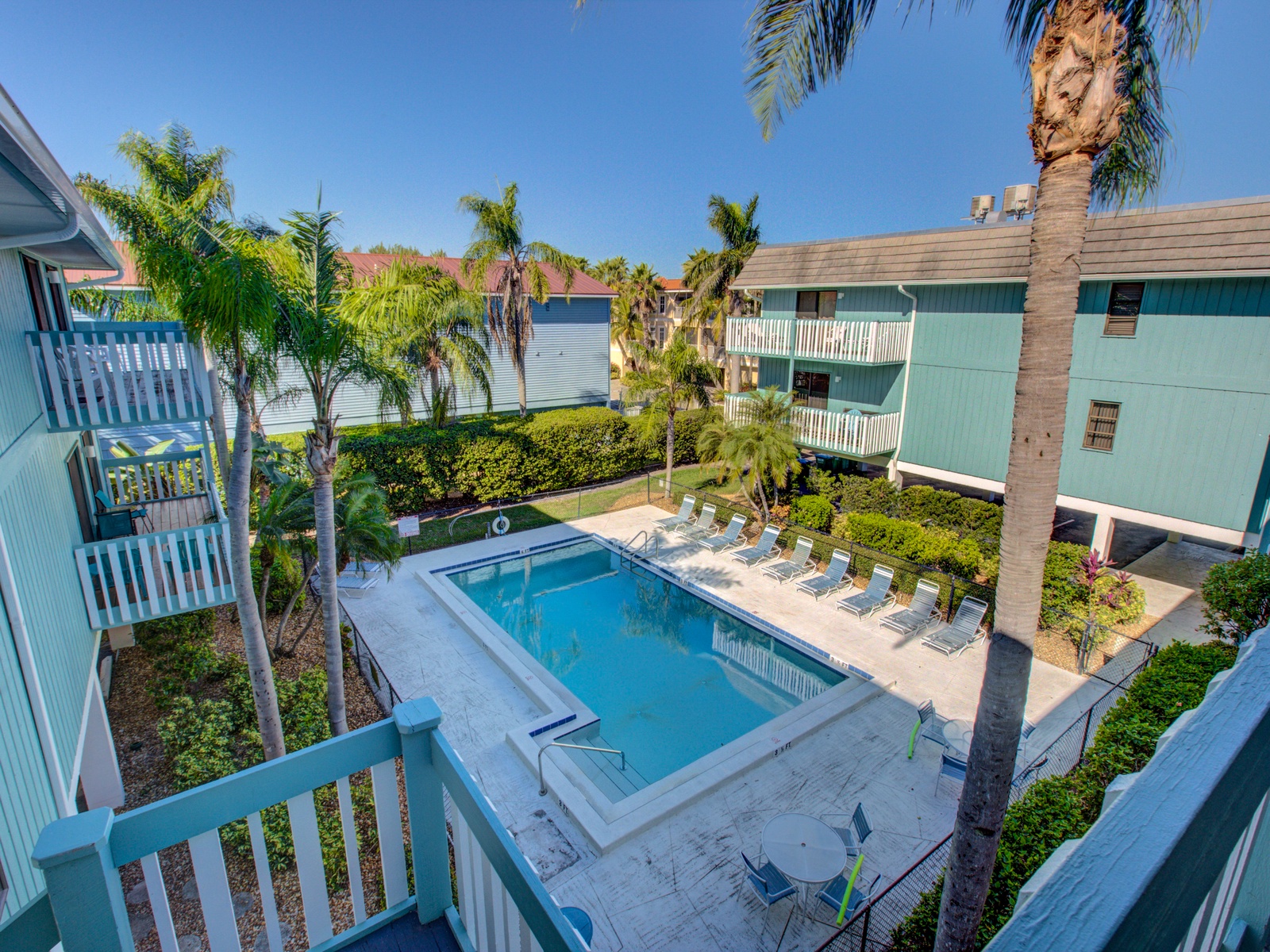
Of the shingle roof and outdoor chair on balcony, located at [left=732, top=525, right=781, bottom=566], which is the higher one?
the shingle roof

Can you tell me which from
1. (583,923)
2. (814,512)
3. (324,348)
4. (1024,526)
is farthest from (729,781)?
(814,512)

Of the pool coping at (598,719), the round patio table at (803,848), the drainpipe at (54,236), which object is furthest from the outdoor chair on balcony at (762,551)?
the drainpipe at (54,236)

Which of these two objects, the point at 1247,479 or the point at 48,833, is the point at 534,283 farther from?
the point at 48,833

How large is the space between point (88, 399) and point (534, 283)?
16.4 m

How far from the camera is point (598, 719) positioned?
10359 mm

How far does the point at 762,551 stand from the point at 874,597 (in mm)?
3164

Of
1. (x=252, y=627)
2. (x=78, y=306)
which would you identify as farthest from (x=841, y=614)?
(x=78, y=306)

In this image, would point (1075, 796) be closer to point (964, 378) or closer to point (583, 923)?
point (583, 923)

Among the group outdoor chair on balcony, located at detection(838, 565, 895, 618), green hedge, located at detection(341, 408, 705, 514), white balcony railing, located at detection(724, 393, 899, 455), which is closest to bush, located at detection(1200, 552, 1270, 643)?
outdoor chair on balcony, located at detection(838, 565, 895, 618)

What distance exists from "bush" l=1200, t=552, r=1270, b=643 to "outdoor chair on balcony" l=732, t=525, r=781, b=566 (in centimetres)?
824

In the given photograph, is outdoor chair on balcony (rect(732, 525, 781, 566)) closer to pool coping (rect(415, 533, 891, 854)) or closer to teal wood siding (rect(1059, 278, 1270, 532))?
pool coping (rect(415, 533, 891, 854))

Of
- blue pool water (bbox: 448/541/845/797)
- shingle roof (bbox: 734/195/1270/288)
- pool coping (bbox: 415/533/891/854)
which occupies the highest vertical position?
shingle roof (bbox: 734/195/1270/288)

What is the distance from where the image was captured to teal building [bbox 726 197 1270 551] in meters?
12.1

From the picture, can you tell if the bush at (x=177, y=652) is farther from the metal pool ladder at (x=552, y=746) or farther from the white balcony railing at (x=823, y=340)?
the white balcony railing at (x=823, y=340)
